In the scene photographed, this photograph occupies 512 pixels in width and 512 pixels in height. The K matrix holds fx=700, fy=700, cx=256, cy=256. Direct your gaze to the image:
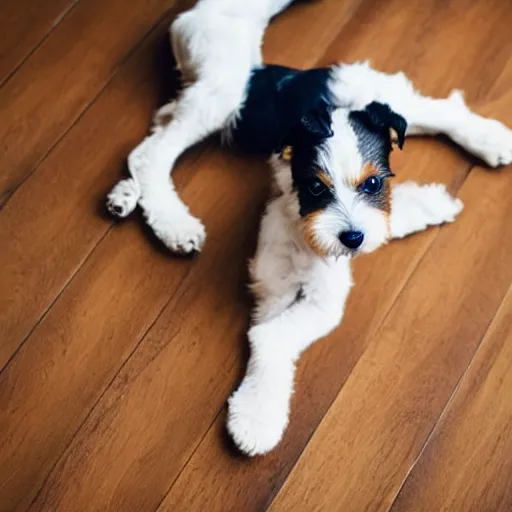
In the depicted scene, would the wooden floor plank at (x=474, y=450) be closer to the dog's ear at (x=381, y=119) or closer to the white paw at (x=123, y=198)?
the dog's ear at (x=381, y=119)

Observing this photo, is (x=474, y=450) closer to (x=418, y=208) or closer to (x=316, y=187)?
(x=418, y=208)

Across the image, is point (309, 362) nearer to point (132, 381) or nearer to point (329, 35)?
point (132, 381)

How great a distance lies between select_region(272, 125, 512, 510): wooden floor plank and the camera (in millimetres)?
1570

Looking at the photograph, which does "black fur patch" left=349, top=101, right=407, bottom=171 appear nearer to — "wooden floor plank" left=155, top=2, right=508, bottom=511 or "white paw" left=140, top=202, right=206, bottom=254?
"wooden floor plank" left=155, top=2, right=508, bottom=511

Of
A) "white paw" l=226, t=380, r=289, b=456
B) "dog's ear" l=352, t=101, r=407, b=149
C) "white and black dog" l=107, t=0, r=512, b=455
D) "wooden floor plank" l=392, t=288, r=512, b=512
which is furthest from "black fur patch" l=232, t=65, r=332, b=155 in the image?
"wooden floor plank" l=392, t=288, r=512, b=512

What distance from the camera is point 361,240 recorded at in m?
1.35

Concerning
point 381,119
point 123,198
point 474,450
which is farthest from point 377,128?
point 474,450

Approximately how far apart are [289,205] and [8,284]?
738mm

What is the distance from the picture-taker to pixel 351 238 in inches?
53.0

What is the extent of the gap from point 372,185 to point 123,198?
2.12ft

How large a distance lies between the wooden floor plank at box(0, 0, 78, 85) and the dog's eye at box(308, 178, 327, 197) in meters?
1.00

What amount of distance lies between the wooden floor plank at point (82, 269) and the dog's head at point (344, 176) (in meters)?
0.38

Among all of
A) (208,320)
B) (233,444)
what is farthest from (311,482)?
(208,320)

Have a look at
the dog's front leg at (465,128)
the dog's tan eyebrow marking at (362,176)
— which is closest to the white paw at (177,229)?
the dog's tan eyebrow marking at (362,176)
